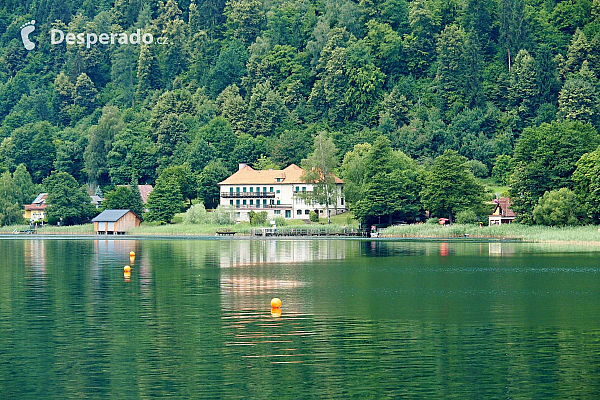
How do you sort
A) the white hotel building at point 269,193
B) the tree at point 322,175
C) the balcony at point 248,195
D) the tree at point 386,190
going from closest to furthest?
the tree at point 386,190
the tree at point 322,175
the white hotel building at point 269,193
the balcony at point 248,195

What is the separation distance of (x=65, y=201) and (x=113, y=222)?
12.3 metres

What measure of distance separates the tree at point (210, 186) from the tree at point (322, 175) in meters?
20.1

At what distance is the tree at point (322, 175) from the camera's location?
14138 cm

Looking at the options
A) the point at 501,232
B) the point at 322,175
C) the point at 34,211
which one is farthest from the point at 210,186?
the point at 501,232

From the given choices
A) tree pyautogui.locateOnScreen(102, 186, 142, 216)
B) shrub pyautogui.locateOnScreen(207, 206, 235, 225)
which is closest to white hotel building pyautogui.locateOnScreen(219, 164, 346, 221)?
shrub pyautogui.locateOnScreen(207, 206, 235, 225)

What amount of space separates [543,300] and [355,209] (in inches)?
3022

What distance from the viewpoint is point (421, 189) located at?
A: 126188 mm

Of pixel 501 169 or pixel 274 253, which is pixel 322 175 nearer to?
pixel 501 169

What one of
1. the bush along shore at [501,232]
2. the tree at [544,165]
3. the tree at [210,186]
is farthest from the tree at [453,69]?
the bush along shore at [501,232]

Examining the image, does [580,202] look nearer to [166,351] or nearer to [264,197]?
[264,197]

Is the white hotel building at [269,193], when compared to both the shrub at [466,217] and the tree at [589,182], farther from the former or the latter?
the tree at [589,182]

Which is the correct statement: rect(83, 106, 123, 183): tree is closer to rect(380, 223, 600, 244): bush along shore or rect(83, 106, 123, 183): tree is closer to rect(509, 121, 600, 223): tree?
rect(380, 223, 600, 244): bush along shore

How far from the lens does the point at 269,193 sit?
155125 mm

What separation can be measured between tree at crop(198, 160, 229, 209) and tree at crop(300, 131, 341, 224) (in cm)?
2008
